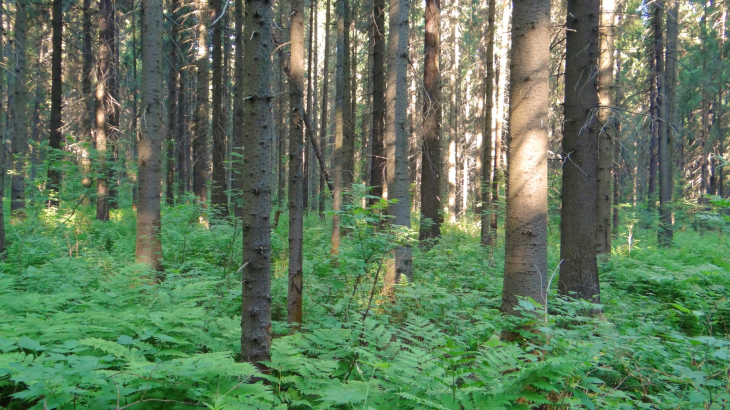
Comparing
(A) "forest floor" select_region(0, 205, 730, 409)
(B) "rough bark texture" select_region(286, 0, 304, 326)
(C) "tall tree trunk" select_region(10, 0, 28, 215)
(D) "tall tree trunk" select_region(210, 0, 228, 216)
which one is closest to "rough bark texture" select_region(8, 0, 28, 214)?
(C) "tall tree trunk" select_region(10, 0, 28, 215)

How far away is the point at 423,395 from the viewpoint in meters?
2.49

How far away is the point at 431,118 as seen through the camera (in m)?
10.4

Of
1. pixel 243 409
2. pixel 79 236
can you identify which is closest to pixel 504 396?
pixel 243 409

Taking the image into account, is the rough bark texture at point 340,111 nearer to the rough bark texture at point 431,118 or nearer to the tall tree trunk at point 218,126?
the rough bark texture at point 431,118

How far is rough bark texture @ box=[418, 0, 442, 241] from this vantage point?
32.8 feet

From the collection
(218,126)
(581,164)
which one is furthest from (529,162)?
(218,126)

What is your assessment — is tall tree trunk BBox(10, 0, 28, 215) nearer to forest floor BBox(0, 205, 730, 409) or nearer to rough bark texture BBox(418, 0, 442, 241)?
forest floor BBox(0, 205, 730, 409)

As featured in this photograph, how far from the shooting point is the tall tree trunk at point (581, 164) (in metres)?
5.52

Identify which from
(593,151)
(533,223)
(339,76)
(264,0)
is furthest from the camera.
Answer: (339,76)

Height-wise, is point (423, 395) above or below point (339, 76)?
below

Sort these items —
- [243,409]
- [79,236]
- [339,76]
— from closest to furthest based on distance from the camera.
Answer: [243,409], [79,236], [339,76]

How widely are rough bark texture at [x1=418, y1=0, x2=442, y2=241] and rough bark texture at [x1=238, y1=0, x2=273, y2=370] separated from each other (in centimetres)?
664

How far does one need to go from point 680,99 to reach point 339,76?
84.4 feet

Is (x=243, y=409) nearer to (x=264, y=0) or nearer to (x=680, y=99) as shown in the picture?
(x=264, y=0)
